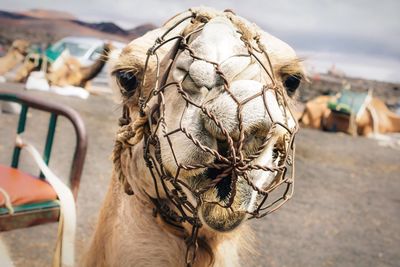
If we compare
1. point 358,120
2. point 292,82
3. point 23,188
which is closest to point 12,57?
point 358,120

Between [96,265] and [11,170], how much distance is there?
0.91m

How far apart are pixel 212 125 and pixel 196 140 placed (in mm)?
62

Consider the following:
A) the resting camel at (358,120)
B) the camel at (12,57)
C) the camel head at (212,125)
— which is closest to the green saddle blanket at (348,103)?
the resting camel at (358,120)

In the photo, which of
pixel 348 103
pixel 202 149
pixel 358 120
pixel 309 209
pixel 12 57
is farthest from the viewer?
pixel 12 57

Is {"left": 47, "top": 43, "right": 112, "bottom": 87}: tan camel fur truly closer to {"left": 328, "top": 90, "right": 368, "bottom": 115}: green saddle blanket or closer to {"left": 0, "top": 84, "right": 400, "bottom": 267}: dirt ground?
{"left": 0, "top": 84, "right": 400, "bottom": 267}: dirt ground

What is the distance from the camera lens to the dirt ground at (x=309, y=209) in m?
4.31

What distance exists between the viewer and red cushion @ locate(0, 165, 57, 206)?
2.17 m

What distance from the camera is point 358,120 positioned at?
44.1ft

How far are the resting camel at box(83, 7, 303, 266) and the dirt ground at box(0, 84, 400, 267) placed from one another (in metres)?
0.41

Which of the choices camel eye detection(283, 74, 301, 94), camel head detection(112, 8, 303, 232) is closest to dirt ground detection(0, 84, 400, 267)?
camel head detection(112, 8, 303, 232)

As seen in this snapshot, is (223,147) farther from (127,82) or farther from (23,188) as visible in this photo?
(23,188)

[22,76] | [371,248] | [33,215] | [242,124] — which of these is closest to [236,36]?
[242,124]

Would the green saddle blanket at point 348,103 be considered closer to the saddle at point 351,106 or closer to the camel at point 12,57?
the saddle at point 351,106

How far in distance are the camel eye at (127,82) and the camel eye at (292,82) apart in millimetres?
613
